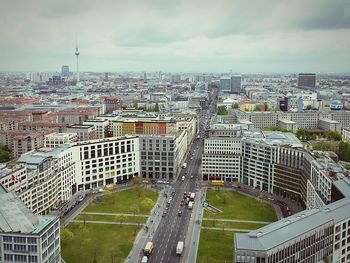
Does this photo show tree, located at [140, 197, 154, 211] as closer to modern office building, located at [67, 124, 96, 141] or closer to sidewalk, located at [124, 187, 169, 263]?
sidewalk, located at [124, 187, 169, 263]

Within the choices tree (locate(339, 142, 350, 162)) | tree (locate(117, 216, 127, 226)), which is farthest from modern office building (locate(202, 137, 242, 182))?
tree (locate(117, 216, 127, 226))

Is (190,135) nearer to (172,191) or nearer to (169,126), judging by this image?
(169,126)

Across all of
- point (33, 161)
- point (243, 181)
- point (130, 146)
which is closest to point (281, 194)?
point (243, 181)

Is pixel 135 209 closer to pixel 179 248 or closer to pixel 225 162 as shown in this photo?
pixel 179 248

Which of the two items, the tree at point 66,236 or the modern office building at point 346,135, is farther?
the modern office building at point 346,135

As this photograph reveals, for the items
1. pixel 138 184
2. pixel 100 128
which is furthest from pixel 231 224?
pixel 100 128

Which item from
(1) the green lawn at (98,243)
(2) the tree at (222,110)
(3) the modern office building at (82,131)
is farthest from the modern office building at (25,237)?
(2) the tree at (222,110)

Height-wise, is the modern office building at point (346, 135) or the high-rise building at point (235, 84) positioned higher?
the high-rise building at point (235, 84)

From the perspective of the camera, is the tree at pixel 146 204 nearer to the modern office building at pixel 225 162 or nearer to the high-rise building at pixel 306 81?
the modern office building at pixel 225 162
